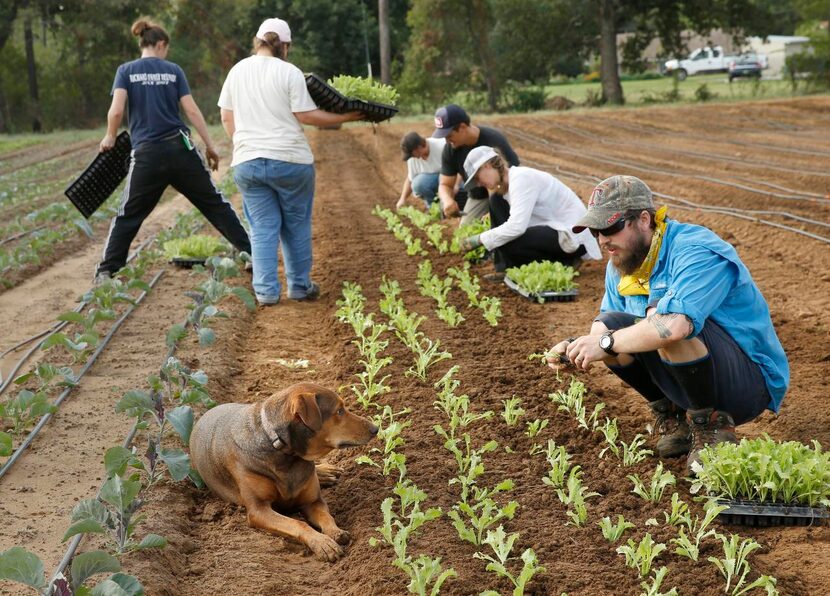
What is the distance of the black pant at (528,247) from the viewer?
25.6 feet

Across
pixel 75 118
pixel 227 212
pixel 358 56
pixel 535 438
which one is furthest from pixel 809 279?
pixel 75 118

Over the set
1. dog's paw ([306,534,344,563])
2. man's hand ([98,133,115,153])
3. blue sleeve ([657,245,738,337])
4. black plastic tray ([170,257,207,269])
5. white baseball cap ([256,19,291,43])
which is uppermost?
white baseball cap ([256,19,291,43])

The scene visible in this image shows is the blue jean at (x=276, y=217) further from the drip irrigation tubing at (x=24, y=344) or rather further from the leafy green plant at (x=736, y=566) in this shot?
the leafy green plant at (x=736, y=566)

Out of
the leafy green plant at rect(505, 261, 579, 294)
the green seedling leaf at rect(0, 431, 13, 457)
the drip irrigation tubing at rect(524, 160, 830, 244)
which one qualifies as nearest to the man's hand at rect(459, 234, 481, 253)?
the leafy green plant at rect(505, 261, 579, 294)

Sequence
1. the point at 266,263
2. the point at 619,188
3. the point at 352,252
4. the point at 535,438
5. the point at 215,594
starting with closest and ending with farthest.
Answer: the point at 215,594 < the point at 619,188 < the point at 535,438 < the point at 266,263 < the point at 352,252

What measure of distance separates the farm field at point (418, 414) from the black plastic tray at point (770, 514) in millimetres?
53

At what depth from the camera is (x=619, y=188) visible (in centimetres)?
404

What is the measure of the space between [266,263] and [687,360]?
13.9ft

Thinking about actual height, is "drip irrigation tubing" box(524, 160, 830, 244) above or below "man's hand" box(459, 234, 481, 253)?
below

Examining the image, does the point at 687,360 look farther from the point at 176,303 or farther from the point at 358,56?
the point at 358,56

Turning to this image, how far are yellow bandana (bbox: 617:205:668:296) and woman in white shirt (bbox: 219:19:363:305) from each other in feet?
11.4

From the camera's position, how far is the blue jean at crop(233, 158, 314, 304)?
7.23 meters

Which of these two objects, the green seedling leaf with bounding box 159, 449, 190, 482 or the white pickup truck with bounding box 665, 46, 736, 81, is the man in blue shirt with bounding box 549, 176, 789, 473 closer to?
the green seedling leaf with bounding box 159, 449, 190, 482

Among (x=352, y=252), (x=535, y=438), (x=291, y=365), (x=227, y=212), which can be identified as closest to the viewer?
(x=535, y=438)
